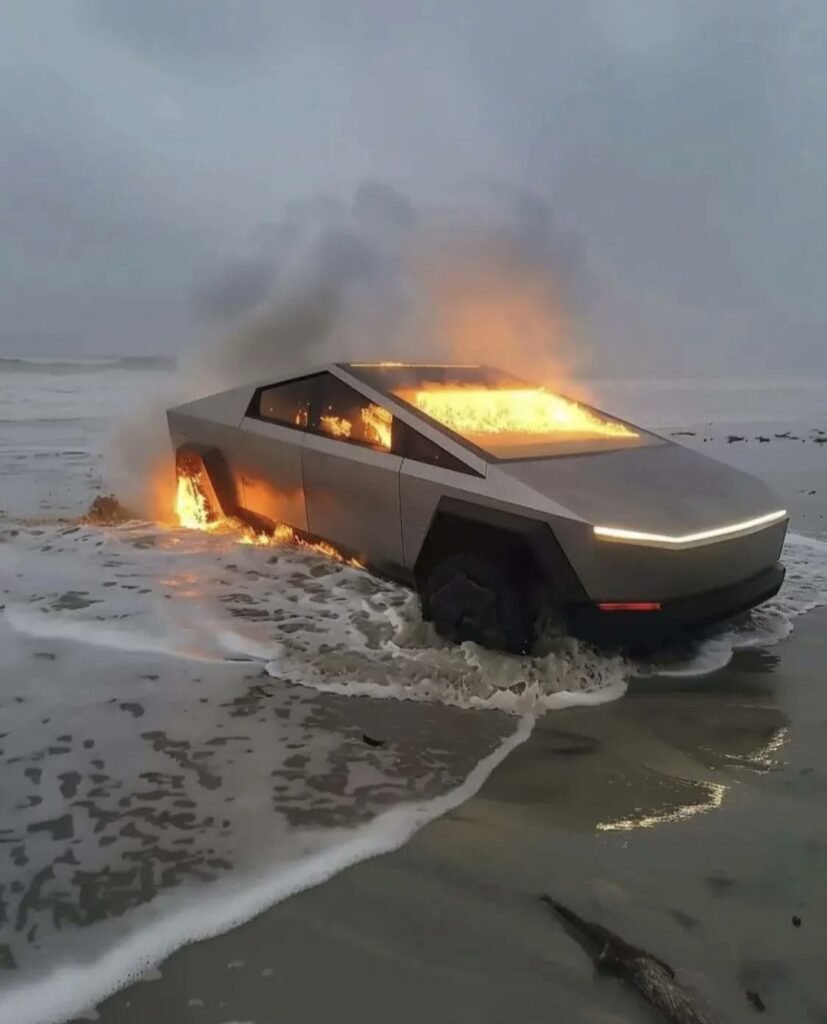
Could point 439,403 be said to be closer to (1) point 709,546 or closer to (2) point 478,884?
(1) point 709,546

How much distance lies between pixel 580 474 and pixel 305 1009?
9.56 ft

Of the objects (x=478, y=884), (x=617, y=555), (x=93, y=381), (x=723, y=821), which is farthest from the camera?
(x=93, y=381)

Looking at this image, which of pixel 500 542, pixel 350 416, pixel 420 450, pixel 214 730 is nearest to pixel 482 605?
pixel 500 542

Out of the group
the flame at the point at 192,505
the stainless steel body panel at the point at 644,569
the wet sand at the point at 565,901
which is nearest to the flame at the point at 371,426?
the stainless steel body panel at the point at 644,569

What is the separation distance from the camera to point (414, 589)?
15.7 feet

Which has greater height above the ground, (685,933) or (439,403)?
(439,403)

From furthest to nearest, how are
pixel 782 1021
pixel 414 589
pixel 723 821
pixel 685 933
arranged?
pixel 414 589 → pixel 723 821 → pixel 685 933 → pixel 782 1021

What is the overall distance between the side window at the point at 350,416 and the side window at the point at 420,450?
8cm

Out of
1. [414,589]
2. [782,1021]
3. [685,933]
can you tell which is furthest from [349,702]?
[782,1021]

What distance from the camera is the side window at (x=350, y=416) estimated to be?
192 inches

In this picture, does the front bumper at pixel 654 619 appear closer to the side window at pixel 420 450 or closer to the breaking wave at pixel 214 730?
the breaking wave at pixel 214 730

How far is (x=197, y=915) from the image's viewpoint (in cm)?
239

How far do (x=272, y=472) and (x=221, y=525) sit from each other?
2.93ft

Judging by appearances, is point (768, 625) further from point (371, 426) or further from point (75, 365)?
Answer: point (75, 365)
